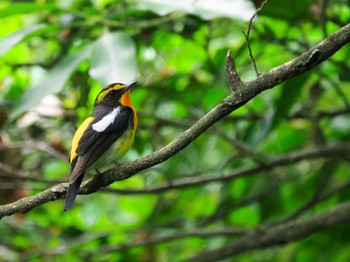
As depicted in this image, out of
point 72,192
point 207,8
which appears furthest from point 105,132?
point 207,8

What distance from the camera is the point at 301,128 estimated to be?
5.46 meters

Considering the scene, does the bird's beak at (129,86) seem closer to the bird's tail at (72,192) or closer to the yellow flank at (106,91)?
the yellow flank at (106,91)

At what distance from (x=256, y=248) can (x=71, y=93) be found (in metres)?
1.89

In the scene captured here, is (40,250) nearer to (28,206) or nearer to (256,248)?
(256,248)

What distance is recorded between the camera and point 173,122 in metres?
4.90

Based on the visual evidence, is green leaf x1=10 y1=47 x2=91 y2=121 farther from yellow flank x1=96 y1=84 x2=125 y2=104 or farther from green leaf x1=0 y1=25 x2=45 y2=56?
yellow flank x1=96 y1=84 x2=125 y2=104

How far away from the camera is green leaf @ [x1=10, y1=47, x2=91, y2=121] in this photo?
340 centimetres

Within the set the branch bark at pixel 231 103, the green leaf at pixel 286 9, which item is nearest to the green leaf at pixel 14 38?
the branch bark at pixel 231 103

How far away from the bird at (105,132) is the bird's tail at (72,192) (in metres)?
0.01

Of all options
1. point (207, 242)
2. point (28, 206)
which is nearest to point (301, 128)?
point (207, 242)

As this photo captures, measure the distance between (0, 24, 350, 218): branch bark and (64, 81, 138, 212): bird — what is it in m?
0.33

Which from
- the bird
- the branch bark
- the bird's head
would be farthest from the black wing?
the branch bark

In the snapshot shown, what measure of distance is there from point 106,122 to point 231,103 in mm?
1344

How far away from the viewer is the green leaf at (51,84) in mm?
3400
